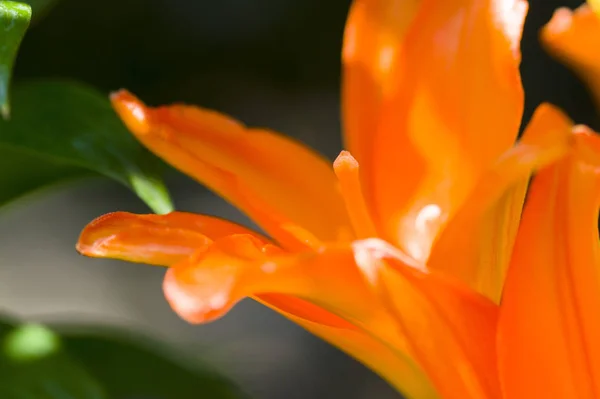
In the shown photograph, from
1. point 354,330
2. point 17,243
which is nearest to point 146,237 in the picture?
point 354,330

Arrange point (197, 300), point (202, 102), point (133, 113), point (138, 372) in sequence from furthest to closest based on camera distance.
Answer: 1. point (202, 102)
2. point (138, 372)
3. point (133, 113)
4. point (197, 300)

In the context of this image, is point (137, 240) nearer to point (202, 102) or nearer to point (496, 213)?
point (496, 213)

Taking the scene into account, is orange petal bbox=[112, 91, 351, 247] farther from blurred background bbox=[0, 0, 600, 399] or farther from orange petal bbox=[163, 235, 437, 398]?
blurred background bbox=[0, 0, 600, 399]

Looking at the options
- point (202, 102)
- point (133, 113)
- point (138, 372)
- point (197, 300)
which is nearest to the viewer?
point (197, 300)

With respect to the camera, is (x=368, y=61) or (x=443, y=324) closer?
(x=443, y=324)

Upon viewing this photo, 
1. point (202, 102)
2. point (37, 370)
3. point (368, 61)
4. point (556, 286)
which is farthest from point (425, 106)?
point (202, 102)

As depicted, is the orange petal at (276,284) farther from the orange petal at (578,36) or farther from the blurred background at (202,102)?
the blurred background at (202,102)

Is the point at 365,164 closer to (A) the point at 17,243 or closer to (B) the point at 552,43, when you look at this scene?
(B) the point at 552,43

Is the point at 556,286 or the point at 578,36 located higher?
the point at 578,36
